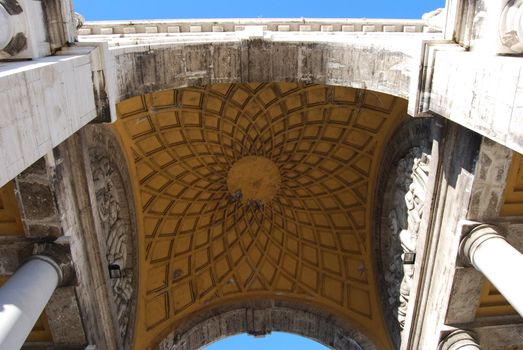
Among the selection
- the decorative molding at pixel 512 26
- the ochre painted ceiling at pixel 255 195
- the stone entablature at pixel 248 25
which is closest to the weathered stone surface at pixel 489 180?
the decorative molding at pixel 512 26

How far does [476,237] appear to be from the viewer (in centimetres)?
819

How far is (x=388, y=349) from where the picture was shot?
12984 millimetres

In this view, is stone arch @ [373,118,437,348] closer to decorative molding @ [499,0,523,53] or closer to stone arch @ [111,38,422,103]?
stone arch @ [111,38,422,103]

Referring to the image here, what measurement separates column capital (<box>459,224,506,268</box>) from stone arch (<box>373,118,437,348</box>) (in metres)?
1.18

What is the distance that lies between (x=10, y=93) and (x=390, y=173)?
9.50 meters

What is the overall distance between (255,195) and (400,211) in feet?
15.1

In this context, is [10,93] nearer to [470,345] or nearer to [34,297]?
[34,297]

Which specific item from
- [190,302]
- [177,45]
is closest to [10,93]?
[177,45]

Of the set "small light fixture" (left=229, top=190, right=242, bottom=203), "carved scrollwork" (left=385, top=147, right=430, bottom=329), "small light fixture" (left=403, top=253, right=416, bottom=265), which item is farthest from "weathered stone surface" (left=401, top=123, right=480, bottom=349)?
"small light fixture" (left=229, top=190, right=242, bottom=203)

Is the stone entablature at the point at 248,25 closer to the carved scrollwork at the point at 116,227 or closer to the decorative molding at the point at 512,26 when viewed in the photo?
the carved scrollwork at the point at 116,227

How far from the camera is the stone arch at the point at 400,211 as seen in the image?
410 inches

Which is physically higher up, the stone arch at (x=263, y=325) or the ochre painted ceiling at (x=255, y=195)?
the ochre painted ceiling at (x=255, y=195)

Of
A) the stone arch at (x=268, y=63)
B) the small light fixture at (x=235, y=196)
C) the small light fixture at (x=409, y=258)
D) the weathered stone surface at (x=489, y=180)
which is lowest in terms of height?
the small light fixture at (x=235, y=196)

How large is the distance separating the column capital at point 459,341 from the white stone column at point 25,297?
7.02 metres
